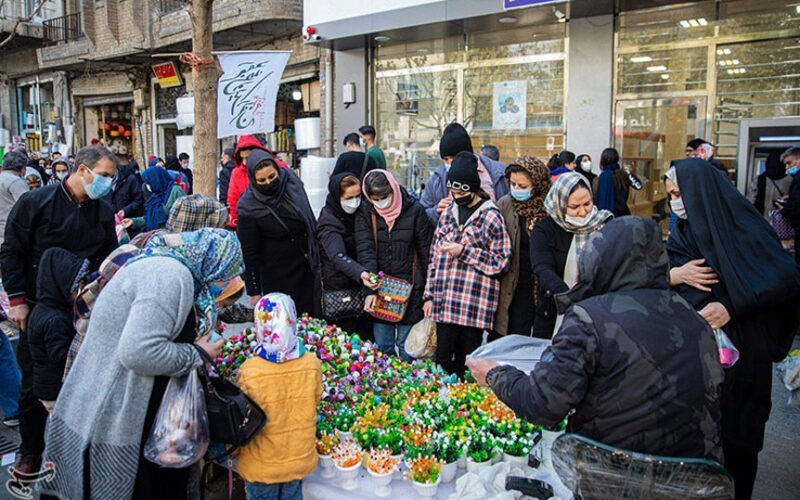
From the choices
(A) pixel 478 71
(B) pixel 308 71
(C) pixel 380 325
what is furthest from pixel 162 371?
(B) pixel 308 71

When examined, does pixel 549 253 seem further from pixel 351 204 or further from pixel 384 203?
pixel 351 204

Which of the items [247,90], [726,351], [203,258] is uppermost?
[247,90]

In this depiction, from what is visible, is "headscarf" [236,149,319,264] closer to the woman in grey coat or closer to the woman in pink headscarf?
the woman in pink headscarf

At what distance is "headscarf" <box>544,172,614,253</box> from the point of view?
3.60 meters

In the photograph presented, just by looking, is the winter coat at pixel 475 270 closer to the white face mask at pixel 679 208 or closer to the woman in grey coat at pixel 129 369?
the white face mask at pixel 679 208

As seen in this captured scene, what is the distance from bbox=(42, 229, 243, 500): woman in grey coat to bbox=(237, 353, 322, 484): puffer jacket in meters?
0.30

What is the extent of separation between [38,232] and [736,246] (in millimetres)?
3851

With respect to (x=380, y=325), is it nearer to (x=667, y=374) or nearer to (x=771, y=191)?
(x=667, y=374)

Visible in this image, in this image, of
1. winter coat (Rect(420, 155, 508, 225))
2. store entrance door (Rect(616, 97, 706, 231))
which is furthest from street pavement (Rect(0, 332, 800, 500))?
store entrance door (Rect(616, 97, 706, 231))

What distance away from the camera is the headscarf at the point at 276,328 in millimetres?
2621

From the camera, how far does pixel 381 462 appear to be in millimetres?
2818

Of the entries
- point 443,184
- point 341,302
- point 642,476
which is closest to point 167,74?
point 443,184

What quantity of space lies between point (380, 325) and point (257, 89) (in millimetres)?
2557

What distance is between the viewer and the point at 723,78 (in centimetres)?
835
